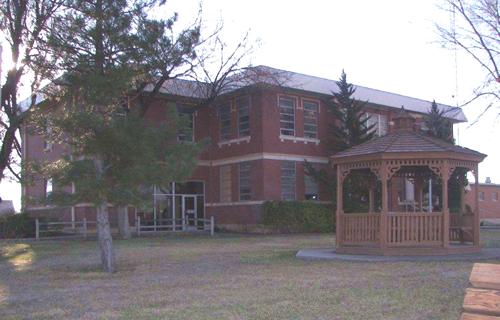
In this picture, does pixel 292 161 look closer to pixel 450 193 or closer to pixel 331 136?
pixel 331 136

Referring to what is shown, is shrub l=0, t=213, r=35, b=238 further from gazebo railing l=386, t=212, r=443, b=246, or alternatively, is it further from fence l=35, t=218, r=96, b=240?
gazebo railing l=386, t=212, r=443, b=246

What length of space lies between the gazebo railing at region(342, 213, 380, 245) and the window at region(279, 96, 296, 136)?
1755 cm

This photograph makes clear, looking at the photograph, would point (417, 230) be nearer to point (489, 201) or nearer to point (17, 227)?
point (17, 227)

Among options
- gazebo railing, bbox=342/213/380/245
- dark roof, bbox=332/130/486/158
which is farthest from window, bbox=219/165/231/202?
gazebo railing, bbox=342/213/380/245

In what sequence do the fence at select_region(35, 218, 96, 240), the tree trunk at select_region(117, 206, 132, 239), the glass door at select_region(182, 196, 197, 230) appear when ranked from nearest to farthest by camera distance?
1. the tree trunk at select_region(117, 206, 132, 239)
2. the fence at select_region(35, 218, 96, 240)
3. the glass door at select_region(182, 196, 197, 230)

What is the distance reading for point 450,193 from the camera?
40.7 m

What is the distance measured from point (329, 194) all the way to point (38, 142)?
18.3 metres

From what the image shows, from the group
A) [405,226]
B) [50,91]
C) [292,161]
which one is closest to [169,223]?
[292,161]

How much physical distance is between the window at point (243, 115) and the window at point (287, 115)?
1.88 m

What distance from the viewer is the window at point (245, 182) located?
114ft

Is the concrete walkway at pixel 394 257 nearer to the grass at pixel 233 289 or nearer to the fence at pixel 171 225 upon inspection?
the grass at pixel 233 289

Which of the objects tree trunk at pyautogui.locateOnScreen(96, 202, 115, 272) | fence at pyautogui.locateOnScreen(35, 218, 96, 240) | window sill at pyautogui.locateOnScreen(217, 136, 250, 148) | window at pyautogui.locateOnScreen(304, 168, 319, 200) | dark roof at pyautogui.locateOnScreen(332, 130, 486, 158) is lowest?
fence at pyautogui.locateOnScreen(35, 218, 96, 240)

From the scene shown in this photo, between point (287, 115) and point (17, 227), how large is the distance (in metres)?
15.9

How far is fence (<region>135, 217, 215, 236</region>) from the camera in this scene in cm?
3278
